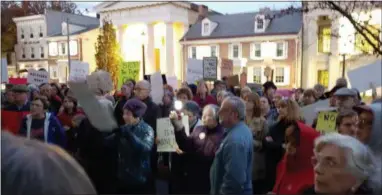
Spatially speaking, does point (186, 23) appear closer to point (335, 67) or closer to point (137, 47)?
point (137, 47)

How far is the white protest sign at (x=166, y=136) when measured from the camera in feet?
15.1

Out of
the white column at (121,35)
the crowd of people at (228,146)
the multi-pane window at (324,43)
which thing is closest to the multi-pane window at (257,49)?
the multi-pane window at (324,43)

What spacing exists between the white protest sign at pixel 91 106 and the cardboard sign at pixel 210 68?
6642 millimetres

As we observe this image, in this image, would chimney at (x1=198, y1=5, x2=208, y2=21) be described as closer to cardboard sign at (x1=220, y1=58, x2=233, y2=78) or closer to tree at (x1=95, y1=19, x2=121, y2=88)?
tree at (x1=95, y1=19, x2=121, y2=88)

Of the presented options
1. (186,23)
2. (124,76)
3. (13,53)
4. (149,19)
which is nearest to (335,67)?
(186,23)

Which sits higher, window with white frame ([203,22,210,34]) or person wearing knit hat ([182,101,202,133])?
window with white frame ([203,22,210,34])

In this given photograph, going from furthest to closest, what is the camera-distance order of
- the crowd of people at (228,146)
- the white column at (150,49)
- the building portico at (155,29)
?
the white column at (150,49) < the building portico at (155,29) < the crowd of people at (228,146)

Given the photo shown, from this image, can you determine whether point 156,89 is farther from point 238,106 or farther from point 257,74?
point 257,74

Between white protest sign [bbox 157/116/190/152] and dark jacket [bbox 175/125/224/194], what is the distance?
146 mm

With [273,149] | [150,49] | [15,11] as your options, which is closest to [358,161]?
[273,149]

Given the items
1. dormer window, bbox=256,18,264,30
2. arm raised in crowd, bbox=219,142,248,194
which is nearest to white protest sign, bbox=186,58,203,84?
arm raised in crowd, bbox=219,142,248,194

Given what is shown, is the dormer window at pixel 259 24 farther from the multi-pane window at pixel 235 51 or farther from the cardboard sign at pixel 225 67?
the cardboard sign at pixel 225 67

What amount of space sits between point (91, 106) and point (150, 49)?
40678 millimetres

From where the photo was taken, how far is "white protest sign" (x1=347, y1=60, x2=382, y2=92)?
7.20 ft
